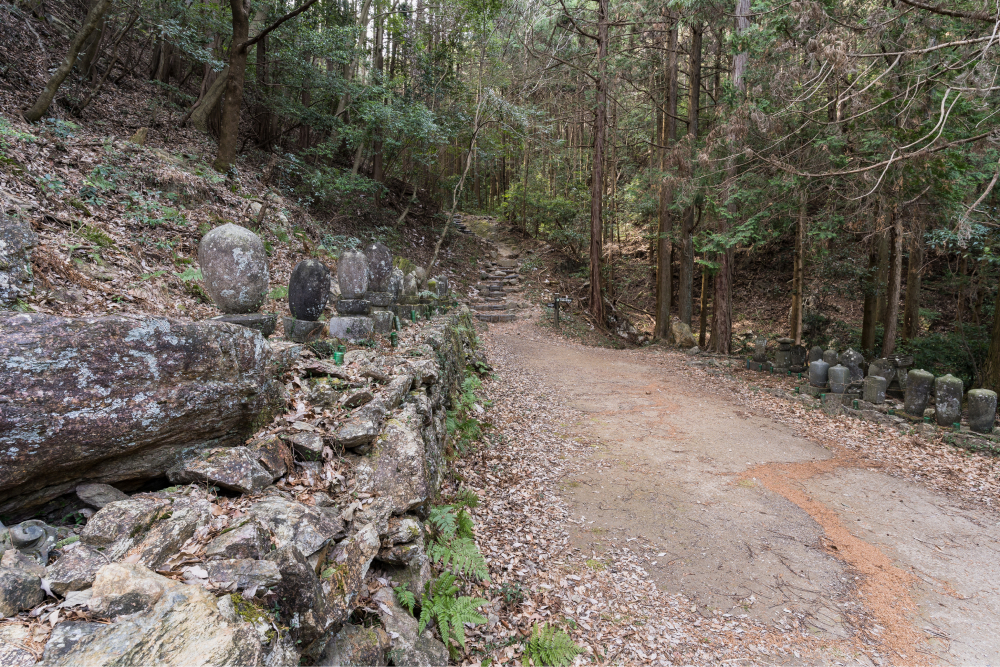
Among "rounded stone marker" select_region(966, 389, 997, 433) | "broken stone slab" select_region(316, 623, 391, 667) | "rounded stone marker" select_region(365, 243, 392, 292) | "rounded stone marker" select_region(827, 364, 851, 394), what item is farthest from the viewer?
"rounded stone marker" select_region(827, 364, 851, 394)

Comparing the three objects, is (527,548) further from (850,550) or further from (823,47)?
(823,47)

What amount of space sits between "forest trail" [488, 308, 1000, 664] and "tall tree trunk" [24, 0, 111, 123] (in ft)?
32.6

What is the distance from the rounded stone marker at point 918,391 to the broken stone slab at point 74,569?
9.92 metres

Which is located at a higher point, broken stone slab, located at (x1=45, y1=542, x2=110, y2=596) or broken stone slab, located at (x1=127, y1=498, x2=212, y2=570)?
broken stone slab, located at (x1=45, y1=542, x2=110, y2=596)

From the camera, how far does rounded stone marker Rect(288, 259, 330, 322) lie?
182 inches

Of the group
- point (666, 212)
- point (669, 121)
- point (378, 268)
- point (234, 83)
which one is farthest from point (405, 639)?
point (669, 121)

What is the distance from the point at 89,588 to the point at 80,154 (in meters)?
8.49

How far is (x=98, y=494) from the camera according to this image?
2.26m

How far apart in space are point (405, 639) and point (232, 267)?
3178 millimetres

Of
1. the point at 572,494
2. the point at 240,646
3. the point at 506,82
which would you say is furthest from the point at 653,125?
the point at 240,646

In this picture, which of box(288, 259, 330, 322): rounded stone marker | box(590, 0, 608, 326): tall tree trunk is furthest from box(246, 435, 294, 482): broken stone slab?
box(590, 0, 608, 326): tall tree trunk

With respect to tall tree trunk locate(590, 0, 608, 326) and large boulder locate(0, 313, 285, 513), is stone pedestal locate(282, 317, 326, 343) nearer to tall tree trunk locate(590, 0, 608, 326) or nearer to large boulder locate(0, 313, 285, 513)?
large boulder locate(0, 313, 285, 513)

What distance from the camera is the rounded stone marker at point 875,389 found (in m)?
7.79

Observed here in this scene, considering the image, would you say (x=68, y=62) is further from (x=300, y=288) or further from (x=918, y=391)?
(x=918, y=391)
